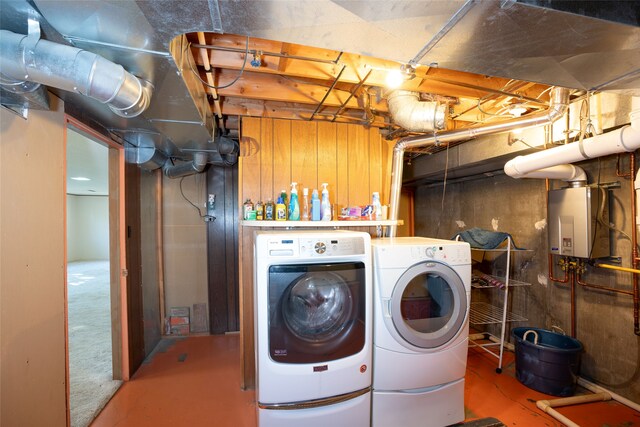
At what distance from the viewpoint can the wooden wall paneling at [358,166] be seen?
2.57 metres

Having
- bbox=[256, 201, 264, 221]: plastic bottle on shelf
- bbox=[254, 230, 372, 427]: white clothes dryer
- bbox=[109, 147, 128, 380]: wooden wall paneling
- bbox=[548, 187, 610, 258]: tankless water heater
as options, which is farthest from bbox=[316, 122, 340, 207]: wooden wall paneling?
bbox=[548, 187, 610, 258]: tankless water heater

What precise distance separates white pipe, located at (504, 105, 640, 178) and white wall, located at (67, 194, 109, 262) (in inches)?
417

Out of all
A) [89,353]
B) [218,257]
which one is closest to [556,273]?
[218,257]

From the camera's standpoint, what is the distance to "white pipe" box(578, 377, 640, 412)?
6.70 feet

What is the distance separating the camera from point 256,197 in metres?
2.40

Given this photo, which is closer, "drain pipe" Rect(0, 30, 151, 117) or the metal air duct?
"drain pipe" Rect(0, 30, 151, 117)

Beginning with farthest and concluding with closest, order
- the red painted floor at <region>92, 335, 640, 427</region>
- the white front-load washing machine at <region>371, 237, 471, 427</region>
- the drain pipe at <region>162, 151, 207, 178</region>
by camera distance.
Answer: the drain pipe at <region>162, 151, 207, 178</region> → the red painted floor at <region>92, 335, 640, 427</region> → the white front-load washing machine at <region>371, 237, 471, 427</region>

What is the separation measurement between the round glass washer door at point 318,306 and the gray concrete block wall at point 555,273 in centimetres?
218

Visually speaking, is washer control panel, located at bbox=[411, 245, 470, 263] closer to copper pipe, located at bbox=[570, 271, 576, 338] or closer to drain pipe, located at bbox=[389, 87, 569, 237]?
drain pipe, located at bbox=[389, 87, 569, 237]

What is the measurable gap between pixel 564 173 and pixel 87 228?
11629 mm

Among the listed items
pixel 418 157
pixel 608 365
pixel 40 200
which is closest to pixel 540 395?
pixel 608 365

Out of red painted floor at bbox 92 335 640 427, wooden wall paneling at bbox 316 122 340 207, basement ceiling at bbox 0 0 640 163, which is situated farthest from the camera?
wooden wall paneling at bbox 316 122 340 207

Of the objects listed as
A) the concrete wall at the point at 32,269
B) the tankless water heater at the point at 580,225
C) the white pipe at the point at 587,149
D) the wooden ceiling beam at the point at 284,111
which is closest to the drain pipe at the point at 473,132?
the white pipe at the point at 587,149

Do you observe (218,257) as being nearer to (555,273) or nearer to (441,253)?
(441,253)
